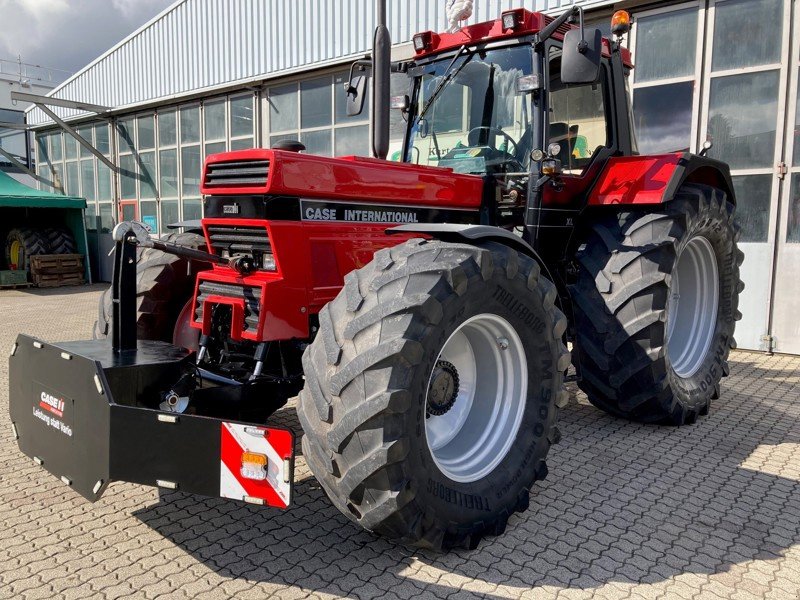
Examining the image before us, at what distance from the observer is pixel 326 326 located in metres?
2.41

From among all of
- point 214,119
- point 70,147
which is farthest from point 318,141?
point 70,147

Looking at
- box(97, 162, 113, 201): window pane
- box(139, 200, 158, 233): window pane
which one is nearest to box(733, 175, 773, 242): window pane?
box(139, 200, 158, 233): window pane

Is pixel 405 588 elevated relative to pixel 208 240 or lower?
lower

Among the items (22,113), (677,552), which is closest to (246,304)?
(677,552)

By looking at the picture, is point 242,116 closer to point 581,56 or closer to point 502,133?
point 502,133

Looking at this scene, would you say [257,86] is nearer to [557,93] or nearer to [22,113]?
[557,93]

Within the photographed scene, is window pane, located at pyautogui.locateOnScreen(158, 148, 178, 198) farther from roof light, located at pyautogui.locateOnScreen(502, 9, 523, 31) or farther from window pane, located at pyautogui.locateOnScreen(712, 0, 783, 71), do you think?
roof light, located at pyautogui.locateOnScreen(502, 9, 523, 31)

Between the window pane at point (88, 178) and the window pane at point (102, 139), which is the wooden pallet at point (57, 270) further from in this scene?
the window pane at point (102, 139)

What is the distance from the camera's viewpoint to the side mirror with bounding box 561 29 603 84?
3.17m

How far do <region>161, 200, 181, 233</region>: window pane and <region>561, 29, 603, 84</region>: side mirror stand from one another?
39.1ft

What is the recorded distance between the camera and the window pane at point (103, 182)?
1592cm

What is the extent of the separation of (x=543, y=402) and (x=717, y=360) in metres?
2.49

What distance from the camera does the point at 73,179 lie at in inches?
679

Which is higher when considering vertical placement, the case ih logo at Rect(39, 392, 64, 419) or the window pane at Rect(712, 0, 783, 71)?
the window pane at Rect(712, 0, 783, 71)
